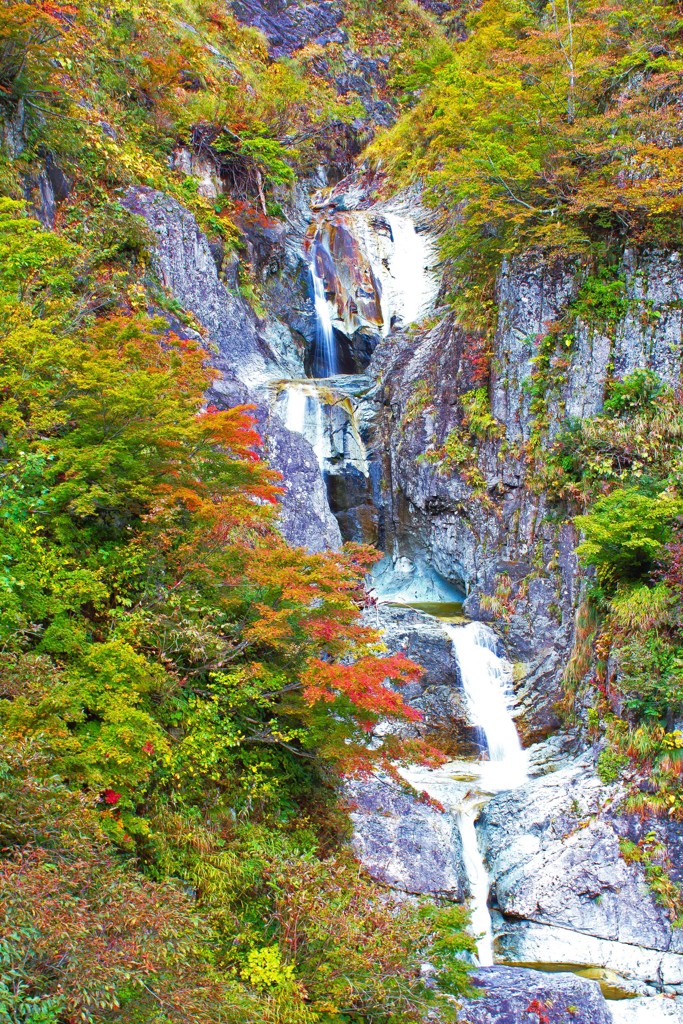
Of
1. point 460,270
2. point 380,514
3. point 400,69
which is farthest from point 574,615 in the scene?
point 400,69

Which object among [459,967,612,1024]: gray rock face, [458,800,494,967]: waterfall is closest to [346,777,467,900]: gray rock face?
[458,800,494,967]: waterfall

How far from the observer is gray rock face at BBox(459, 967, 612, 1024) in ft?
20.7

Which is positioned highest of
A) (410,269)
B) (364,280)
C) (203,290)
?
(410,269)

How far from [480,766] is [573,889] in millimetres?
2738

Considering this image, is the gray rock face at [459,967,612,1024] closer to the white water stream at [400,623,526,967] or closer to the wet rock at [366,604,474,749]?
the white water stream at [400,623,526,967]

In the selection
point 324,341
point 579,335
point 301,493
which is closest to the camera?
point 579,335

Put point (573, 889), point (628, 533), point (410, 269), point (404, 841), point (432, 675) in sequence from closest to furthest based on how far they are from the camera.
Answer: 1. point (573, 889)
2. point (404, 841)
3. point (628, 533)
4. point (432, 675)
5. point (410, 269)

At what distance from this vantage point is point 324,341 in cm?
1889

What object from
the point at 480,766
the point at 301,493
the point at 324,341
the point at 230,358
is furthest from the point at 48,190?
the point at 480,766

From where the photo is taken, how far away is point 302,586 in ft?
21.1

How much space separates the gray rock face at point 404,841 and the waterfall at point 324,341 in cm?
1254

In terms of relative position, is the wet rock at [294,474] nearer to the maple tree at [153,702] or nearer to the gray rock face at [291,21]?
the maple tree at [153,702]

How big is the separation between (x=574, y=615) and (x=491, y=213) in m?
Result: 8.66

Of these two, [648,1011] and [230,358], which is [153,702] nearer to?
[648,1011]
